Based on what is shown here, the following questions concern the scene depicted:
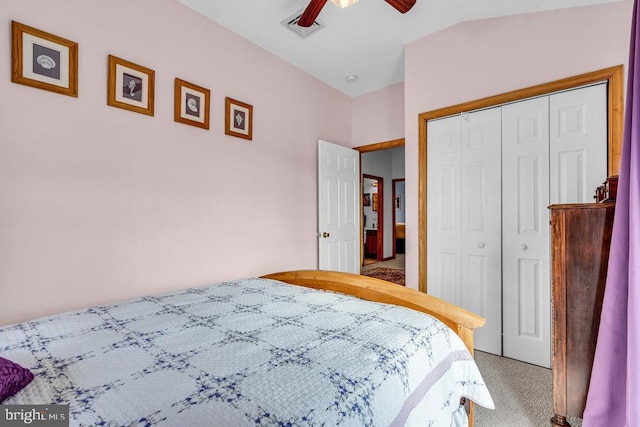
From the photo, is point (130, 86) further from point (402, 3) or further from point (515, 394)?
point (515, 394)

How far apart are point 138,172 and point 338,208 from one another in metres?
2.18

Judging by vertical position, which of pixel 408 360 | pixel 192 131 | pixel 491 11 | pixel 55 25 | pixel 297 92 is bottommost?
pixel 408 360

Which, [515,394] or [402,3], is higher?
[402,3]

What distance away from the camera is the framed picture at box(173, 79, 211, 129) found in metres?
2.26

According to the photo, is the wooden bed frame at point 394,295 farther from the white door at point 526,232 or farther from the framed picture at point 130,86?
the framed picture at point 130,86

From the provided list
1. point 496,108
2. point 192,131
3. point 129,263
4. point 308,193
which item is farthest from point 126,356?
point 496,108

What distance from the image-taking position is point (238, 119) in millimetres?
2670

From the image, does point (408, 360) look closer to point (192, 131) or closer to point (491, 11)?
point (192, 131)

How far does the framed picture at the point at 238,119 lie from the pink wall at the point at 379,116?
5.52ft

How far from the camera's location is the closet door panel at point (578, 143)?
1980 millimetres

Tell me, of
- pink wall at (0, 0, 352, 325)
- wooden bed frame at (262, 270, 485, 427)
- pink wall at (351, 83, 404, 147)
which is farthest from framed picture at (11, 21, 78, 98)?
pink wall at (351, 83, 404, 147)

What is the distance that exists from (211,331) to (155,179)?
142cm

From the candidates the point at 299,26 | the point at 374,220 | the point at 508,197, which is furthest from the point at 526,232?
the point at 374,220

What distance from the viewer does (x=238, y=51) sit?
8.83 feet
